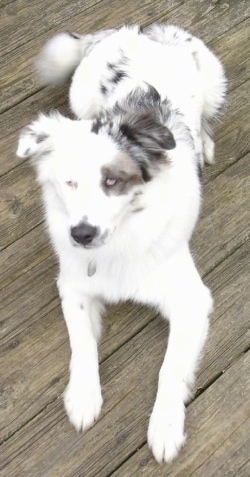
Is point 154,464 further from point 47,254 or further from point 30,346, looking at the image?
point 47,254

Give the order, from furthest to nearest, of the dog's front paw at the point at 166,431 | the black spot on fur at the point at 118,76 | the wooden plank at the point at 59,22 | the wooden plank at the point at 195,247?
the wooden plank at the point at 59,22 → the black spot on fur at the point at 118,76 → the wooden plank at the point at 195,247 → the dog's front paw at the point at 166,431

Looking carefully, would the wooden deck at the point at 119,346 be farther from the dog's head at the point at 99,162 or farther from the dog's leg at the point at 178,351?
the dog's head at the point at 99,162

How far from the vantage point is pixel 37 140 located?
266 centimetres

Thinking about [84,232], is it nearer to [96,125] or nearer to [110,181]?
[110,181]

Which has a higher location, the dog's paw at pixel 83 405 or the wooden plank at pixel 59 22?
the wooden plank at pixel 59 22

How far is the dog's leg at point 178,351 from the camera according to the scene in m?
2.70

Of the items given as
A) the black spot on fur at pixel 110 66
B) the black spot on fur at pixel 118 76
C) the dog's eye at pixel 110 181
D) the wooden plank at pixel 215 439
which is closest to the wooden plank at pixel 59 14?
the black spot on fur at pixel 110 66

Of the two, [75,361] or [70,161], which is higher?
[70,161]

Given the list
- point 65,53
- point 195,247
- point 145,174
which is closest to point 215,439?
point 195,247

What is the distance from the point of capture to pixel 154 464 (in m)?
2.71

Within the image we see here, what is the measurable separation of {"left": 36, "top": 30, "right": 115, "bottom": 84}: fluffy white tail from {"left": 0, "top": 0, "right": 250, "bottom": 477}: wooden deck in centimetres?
16

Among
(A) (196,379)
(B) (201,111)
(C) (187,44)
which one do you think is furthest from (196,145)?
(A) (196,379)

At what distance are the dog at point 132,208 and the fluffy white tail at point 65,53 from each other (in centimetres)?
38

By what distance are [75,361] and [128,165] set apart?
94cm
